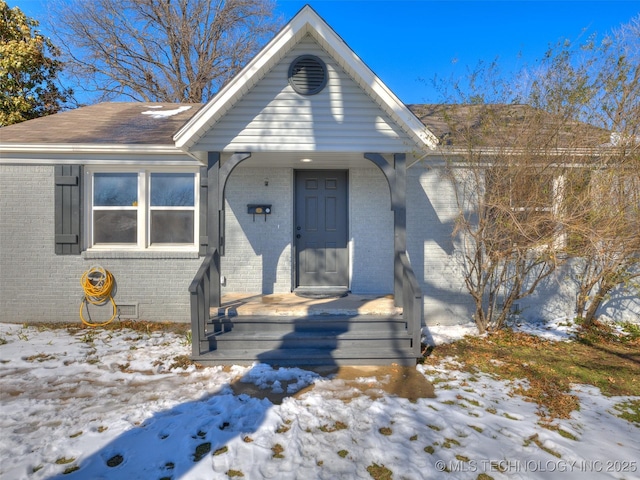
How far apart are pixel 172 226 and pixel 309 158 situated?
122 inches

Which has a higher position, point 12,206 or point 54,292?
point 12,206

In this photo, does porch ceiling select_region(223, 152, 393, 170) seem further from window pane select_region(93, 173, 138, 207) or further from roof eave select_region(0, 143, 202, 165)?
window pane select_region(93, 173, 138, 207)

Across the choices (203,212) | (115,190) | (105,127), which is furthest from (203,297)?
(105,127)

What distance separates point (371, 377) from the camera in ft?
13.9

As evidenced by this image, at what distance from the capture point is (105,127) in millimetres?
7109

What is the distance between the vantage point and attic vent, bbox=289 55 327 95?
5.07 meters

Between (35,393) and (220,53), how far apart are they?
17.5m

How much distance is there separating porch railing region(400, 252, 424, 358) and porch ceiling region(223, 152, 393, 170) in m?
1.89

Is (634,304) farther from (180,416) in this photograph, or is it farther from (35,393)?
(35,393)

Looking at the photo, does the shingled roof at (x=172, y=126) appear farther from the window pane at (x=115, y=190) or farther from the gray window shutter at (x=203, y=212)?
the gray window shutter at (x=203, y=212)

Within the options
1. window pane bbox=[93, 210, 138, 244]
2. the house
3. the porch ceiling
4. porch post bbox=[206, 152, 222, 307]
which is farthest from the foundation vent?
the porch ceiling

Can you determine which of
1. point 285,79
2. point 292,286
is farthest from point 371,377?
point 285,79

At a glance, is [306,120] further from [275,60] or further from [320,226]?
[320,226]

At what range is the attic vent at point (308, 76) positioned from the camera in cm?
507
